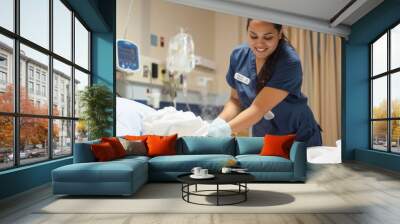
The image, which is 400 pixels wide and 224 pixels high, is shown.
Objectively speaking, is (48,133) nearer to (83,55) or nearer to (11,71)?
(11,71)

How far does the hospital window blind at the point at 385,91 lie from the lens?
7.31 meters

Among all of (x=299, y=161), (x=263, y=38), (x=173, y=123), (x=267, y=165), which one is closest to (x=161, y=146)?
(x=267, y=165)

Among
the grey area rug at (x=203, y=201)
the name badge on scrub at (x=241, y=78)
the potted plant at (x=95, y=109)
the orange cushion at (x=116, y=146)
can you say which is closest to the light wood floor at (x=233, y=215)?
the grey area rug at (x=203, y=201)

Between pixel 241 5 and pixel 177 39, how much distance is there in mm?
1719

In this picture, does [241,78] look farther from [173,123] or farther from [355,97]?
[355,97]

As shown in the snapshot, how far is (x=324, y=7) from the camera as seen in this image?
716 centimetres

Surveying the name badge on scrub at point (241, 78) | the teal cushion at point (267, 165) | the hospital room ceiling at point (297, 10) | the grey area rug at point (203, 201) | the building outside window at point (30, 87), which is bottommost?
the grey area rug at point (203, 201)

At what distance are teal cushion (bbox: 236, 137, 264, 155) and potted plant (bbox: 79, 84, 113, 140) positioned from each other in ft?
7.95

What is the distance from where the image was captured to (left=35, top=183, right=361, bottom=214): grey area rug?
372cm

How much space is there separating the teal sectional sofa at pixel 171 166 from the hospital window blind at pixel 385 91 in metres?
2.96

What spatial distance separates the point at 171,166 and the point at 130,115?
3133 mm

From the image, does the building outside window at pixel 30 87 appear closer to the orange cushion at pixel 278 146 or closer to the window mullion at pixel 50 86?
the window mullion at pixel 50 86

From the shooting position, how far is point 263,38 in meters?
8.26

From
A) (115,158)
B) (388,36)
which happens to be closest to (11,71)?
(115,158)
